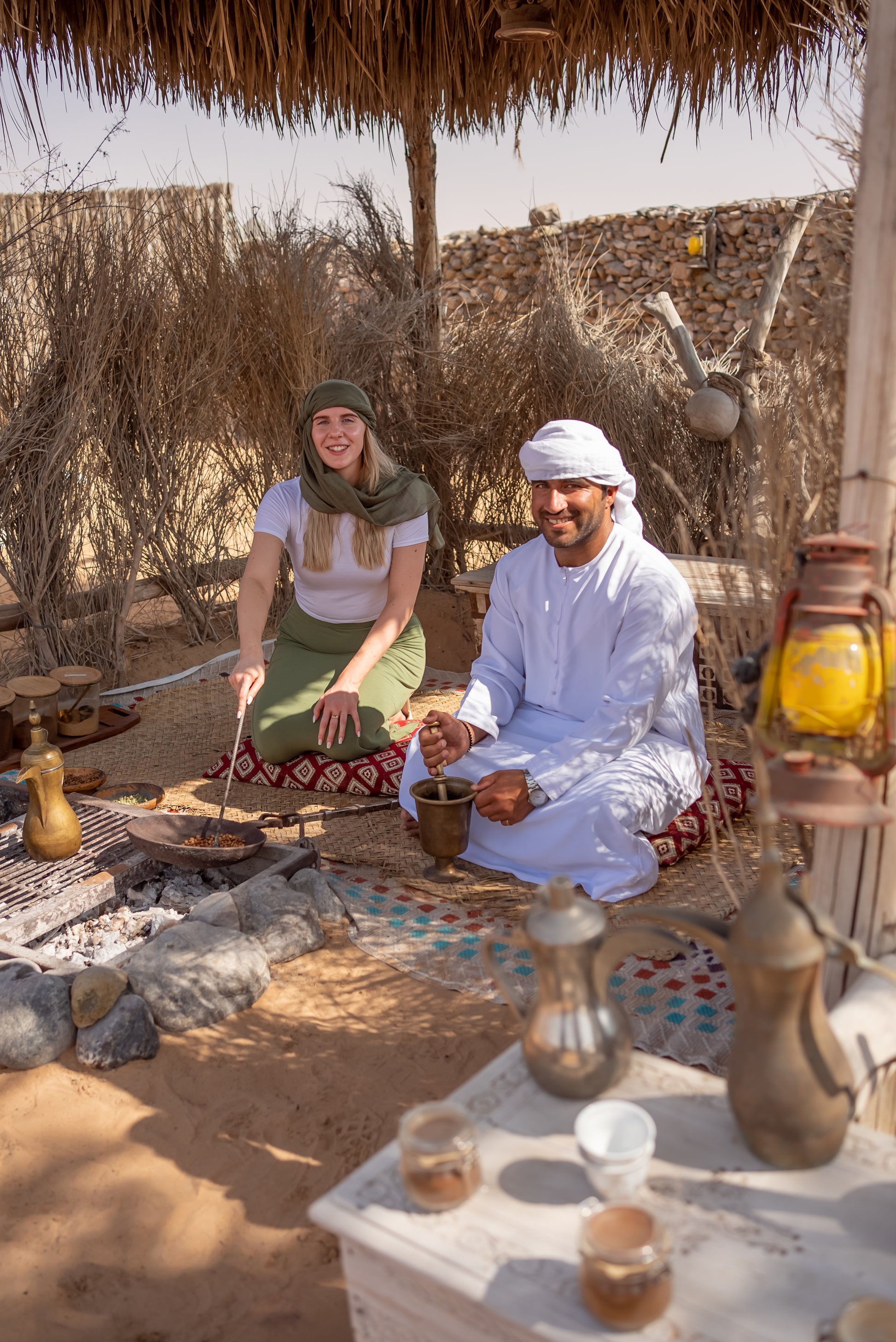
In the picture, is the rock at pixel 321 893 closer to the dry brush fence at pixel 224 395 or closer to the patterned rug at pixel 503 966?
the patterned rug at pixel 503 966

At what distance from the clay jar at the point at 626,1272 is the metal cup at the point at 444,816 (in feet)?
6.30

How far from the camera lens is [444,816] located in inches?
121

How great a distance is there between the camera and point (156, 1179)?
211 cm

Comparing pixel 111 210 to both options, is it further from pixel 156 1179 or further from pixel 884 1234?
pixel 884 1234

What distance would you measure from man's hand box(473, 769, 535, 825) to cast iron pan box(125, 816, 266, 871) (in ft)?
2.18

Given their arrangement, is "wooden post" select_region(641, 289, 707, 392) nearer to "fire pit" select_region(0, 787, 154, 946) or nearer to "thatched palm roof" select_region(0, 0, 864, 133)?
"thatched palm roof" select_region(0, 0, 864, 133)

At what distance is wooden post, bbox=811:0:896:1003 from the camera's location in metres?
1.48

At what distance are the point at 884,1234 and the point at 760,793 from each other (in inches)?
21.0

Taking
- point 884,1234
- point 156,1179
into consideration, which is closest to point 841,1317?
point 884,1234

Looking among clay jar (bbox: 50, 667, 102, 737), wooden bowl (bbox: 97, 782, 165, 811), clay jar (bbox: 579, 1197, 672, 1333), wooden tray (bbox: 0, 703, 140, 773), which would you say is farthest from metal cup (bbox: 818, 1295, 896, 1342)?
clay jar (bbox: 50, 667, 102, 737)

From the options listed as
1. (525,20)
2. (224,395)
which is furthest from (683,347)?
(224,395)

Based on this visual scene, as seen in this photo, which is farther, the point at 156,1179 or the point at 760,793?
the point at 156,1179

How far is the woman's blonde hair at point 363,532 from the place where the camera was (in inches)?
163

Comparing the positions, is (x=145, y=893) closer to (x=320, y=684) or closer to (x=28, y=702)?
(x=320, y=684)
